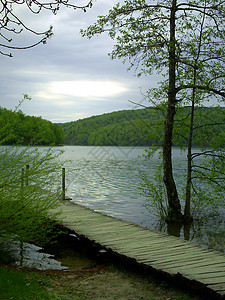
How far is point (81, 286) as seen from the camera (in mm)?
5910

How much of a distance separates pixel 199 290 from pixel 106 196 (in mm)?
15601

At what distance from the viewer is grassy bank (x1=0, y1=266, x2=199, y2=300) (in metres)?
5.35

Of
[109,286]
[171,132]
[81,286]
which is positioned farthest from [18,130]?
[171,132]

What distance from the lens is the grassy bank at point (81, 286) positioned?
17.5 ft

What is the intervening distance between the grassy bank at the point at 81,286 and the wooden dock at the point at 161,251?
0.38 metres

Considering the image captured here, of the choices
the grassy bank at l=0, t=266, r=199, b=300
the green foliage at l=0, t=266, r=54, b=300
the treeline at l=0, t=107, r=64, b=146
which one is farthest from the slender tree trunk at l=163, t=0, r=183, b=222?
the green foliage at l=0, t=266, r=54, b=300

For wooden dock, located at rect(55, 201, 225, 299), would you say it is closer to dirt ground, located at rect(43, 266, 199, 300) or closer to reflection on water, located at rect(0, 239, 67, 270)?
dirt ground, located at rect(43, 266, 199, 300)

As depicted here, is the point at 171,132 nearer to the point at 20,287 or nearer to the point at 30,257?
the point at 30,257

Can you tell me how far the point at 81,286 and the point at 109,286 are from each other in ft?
1.78

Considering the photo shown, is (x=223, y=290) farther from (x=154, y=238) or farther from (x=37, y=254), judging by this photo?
(x=37, y=254)

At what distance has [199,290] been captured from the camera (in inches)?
202

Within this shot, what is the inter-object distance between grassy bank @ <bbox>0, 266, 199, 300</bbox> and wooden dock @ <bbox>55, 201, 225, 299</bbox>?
0.38 meters

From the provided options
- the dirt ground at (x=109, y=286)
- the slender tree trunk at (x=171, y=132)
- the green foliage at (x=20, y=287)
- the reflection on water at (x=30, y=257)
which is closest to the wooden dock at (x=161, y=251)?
the dirt ground at (x=109, y=286)

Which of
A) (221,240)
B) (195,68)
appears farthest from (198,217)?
(195,68)
